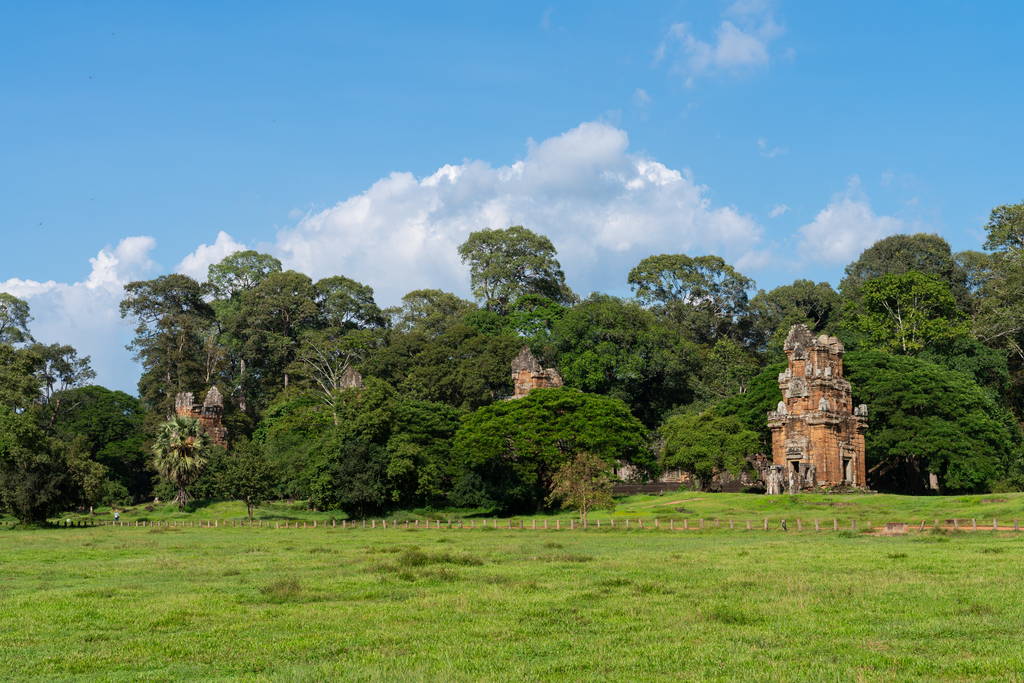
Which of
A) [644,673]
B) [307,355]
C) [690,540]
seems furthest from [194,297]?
[644,673]

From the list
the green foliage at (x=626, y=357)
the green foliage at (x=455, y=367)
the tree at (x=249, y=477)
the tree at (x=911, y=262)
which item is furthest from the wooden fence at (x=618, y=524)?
the tree at (x=911, y=262)

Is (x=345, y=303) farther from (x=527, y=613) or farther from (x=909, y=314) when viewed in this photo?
(x=527, y=613)

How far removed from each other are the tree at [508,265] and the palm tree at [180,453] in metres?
37.6

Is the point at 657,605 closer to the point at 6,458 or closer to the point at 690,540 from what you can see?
the point at 690,540

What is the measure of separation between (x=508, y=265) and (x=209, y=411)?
34750 mm

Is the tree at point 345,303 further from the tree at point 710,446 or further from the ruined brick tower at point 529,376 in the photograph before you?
the tree at point 710,446

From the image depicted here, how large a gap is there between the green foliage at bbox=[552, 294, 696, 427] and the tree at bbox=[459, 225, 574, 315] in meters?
11.6

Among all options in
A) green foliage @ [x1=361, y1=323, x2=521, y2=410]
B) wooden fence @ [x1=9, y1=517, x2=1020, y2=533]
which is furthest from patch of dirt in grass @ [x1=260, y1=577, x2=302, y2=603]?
green foliage @ [x1=361, y1=323, x2=521, y2=410]

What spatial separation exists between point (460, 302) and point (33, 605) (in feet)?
287

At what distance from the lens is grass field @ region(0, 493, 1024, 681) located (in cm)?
1309

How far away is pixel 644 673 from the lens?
1263cm

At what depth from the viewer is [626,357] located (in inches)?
3275

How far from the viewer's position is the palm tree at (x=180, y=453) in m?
69.4

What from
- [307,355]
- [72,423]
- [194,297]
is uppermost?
[194,297]
